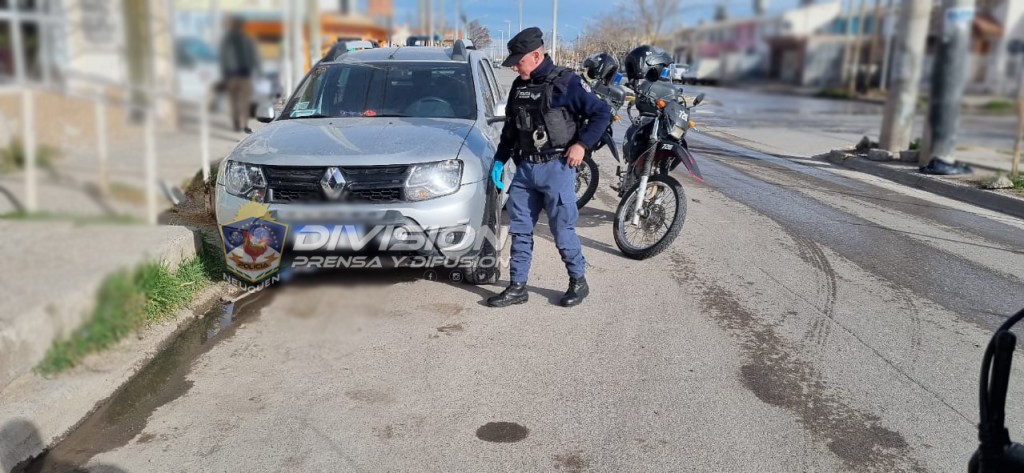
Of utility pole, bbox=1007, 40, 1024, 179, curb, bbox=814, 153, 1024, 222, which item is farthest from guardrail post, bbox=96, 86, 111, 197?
curb, bbox=814, 153, 1024, 222

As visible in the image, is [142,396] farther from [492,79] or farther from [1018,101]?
[1018,101]

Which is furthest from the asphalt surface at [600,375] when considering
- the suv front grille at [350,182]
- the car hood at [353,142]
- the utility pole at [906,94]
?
the utility pole at [906,94]

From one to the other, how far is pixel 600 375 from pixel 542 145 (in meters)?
1.55

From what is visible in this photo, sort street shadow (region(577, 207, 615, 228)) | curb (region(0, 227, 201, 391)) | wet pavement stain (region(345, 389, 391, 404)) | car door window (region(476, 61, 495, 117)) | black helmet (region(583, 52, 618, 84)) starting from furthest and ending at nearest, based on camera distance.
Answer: street shadow (region(577, 207, 615, 228)) → black helmet (region(583, 52, 618, 84)) → car door window (region(476, 61, 495, 117)) → wet pavement stain (region(345, 389, 391, 404)) → curb (region(0, 227, 201, 391))

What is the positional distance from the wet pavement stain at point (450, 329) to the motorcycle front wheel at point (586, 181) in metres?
3.33

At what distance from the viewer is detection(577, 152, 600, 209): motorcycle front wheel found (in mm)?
7719

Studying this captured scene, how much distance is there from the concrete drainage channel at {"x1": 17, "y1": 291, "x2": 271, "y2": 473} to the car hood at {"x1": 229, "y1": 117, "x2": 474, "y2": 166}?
900mm

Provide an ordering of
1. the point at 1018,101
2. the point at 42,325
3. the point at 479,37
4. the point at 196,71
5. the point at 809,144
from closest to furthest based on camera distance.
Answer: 1. the point at 196,71
2. the point at 42,325
3. the point at 479,37
4. the point at 1018,101
5. the point at 809,144

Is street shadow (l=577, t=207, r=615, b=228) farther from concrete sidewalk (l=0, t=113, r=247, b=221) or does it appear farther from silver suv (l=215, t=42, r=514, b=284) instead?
concrete sidewalk (l=0, t=113, r=247, b=221)

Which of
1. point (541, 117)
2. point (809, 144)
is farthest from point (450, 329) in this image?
point (809, 144)

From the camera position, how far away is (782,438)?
3.34m

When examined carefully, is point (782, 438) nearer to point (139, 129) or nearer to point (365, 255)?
point (365, 255)

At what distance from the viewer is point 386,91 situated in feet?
19.6

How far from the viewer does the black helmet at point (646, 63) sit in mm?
6258
